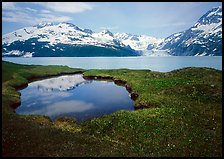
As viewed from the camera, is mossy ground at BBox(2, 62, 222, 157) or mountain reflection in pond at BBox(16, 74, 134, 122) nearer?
mossy ground at BBox(2, 62, 222, 157)

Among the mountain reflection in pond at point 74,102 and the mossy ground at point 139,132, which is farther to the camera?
the mountain reflection in pond at point 74,102

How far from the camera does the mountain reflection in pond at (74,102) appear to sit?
1847 inches

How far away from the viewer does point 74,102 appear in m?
56.6

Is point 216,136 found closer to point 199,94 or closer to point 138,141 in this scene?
point 138,141

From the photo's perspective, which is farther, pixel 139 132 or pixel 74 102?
pixel 74 102

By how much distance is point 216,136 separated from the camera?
28.1 meters

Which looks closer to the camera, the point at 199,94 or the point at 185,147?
the point at 185,147

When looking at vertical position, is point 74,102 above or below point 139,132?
above

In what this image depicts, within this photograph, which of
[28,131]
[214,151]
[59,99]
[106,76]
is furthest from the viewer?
[106,76]

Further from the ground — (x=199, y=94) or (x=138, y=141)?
(x=199, y=94)

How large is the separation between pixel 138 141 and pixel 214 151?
321 inches

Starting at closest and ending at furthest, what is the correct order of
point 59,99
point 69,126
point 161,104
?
point 69,126 → point 161,104 → point 59,99

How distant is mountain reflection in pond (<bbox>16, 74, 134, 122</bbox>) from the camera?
46.9 meters

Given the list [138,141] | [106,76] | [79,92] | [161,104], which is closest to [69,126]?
[138,141]
